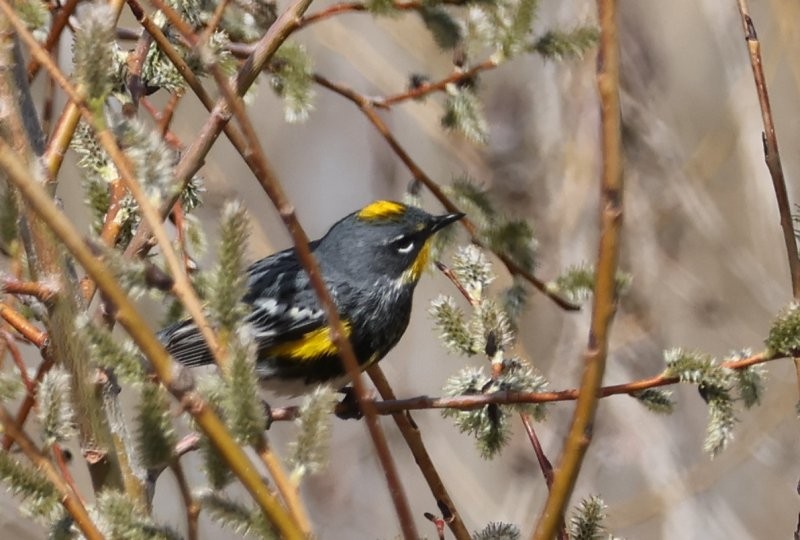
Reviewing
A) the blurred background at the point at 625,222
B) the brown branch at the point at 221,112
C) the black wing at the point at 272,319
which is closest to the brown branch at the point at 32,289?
A: the brown branch at the point at 221,112

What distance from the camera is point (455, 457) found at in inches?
201

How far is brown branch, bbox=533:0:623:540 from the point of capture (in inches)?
42.6

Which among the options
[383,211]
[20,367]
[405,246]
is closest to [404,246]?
[405,246]

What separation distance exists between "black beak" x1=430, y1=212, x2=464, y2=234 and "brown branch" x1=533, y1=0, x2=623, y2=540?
1.41m

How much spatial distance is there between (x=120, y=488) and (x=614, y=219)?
96 centimetres

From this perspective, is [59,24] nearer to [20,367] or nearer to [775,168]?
[20,367]

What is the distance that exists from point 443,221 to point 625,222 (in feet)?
6.53

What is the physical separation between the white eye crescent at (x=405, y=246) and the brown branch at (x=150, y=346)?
7.19 ft

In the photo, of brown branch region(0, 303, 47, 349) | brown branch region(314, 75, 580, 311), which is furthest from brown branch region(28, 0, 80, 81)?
brown branch region(314, 75, 580, 311)

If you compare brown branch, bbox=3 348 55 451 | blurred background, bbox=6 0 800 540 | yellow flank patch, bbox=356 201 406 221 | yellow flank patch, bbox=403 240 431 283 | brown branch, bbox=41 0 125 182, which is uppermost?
blurred background, bbox=6 0 800 540

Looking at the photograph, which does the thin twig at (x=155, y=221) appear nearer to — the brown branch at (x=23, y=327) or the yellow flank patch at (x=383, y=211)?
the brown branch at (x=23, y=327)

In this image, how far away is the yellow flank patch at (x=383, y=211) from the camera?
3.29 metres

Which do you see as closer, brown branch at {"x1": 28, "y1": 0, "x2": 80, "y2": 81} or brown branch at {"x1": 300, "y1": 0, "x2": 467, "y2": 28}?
brown branch at {"x1": 28, "y1": 0, "x2": 80, "y2": 81}

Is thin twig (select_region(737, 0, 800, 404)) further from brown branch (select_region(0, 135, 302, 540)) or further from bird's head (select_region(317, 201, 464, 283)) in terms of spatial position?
bird's head (select_region(317, 201, 464, 283))
